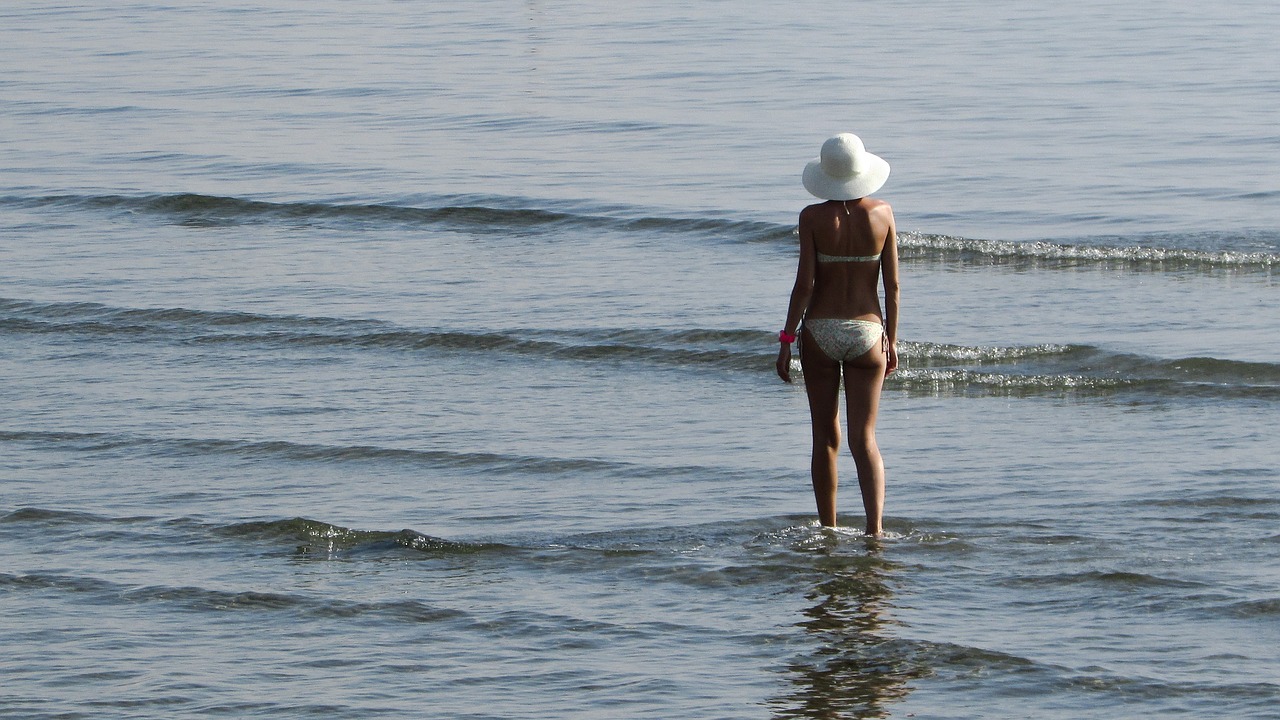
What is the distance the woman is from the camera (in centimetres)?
652

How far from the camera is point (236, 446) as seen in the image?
905 centimetres

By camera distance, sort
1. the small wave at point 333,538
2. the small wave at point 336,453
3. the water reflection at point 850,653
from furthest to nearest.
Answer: the small wave at point 336,453 < the small wave at point 333,538 < the water reflection at point 850,653

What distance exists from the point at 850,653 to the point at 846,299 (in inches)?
56.0

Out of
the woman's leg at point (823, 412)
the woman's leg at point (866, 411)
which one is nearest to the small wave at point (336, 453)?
the woman's leg at point (823, 412)

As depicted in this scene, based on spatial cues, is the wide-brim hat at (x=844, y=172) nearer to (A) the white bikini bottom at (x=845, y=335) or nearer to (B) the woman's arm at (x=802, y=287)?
(B) the woman's arm at (x=802, y=287)

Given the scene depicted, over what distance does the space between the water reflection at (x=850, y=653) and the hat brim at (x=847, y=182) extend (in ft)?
4.56

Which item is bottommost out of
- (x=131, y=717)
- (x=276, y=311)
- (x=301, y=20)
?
(x=131, y=717)

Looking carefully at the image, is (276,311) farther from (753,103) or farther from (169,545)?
(753,103)

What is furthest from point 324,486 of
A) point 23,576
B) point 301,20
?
point 301,20

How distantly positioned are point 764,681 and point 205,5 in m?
37.5

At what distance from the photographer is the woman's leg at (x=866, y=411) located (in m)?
6.76

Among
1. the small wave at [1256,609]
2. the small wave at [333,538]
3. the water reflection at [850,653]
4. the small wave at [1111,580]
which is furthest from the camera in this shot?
the small wave at [333,538]

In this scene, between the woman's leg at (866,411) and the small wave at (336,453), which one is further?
the small wave at (336,453)

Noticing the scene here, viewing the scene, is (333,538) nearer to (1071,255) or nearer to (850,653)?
(850,653)
